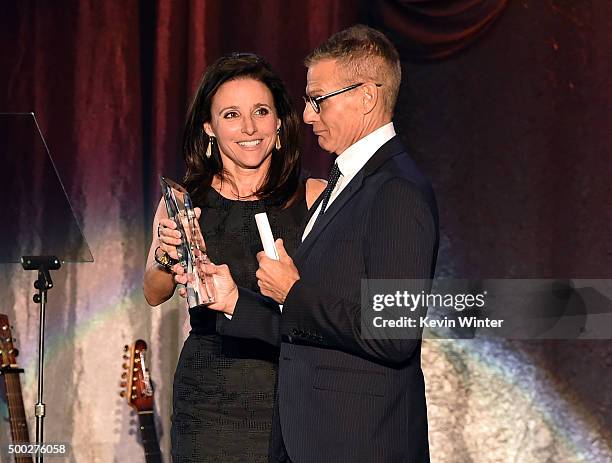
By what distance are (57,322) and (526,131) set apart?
2.14 m

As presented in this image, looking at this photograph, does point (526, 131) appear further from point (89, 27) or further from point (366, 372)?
point (366, 372)

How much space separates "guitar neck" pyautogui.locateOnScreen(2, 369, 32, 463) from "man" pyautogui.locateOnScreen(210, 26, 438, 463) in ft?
4.98

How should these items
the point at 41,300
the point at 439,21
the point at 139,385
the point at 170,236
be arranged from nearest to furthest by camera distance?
the point at 170,236
the point at 41,300
the point at 139,385
the point at 439,21

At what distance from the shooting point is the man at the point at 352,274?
6.50 feet

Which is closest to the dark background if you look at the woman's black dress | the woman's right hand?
the woman's black dress

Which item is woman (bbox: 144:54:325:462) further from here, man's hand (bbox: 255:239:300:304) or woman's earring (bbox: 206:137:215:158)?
man's hand (bbox: 255:239:300:304)

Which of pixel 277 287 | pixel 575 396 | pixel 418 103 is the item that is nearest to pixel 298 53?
pixel 418 103

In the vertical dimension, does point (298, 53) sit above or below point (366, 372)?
above

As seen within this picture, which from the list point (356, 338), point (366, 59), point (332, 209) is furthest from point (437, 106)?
point (356, 338)

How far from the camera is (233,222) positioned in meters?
→ 2.87

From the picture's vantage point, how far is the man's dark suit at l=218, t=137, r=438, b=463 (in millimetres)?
1971

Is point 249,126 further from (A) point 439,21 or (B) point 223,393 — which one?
(A) point 439,21

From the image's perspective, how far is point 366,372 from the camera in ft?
6.77

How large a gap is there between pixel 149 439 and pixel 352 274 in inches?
70.8
